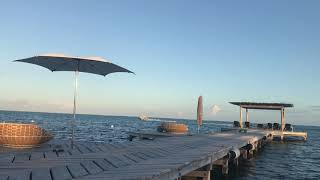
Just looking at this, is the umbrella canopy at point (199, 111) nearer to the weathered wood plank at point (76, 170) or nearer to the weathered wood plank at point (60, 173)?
the weathered wood plank at point (76, 170)

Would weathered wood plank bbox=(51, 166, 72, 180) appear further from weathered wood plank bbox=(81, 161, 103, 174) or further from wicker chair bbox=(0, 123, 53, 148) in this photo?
wicker chair bbox=(0, 123, 53, 148)

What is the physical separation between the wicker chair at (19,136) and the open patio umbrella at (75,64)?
0.99 m

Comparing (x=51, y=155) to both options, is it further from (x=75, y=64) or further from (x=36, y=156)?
(x=75, y=64)

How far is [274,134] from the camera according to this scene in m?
37.7

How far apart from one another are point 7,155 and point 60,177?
104 inches

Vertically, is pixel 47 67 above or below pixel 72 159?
above

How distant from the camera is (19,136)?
9.77 meters

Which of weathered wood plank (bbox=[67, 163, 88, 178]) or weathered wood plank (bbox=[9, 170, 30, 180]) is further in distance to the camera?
weathered wood plank (bbox=[67, 163, 88, 178])

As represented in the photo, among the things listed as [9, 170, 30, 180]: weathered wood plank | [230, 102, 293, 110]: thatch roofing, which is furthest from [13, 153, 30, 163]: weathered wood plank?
[230, 102, 293, 110]: thatch roofing

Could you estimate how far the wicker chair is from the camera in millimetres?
9727

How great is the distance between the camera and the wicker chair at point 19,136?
9.73 meters

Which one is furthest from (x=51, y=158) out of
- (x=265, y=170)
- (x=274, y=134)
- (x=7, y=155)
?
(x=274, y=134)

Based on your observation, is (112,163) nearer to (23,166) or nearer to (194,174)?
(23,166)

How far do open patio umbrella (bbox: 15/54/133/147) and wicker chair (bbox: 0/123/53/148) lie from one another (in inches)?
38.9
